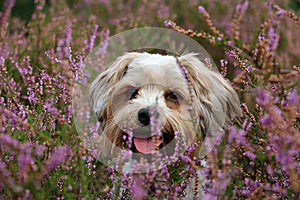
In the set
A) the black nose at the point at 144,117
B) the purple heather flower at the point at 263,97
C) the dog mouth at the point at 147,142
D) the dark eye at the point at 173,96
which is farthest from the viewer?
the dark eye at the point at 173,96

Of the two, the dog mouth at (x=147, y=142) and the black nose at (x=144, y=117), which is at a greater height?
the black nose at (x=144, y=117)

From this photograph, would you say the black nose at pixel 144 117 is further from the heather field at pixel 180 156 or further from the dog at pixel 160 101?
the heather field at pixel 180 156

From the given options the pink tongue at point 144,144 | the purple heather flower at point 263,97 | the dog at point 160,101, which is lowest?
the pink tongue at point 144,144

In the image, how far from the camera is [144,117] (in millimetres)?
2820

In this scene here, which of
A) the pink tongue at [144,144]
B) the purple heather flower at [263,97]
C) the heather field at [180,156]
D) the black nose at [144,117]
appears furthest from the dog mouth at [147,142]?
the purple heather flower at [263,97]

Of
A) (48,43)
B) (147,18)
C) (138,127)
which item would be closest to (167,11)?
(147,18)

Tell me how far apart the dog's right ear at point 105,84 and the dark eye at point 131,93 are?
0.10m

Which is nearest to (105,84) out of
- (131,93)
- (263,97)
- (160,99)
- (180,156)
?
(131,93)

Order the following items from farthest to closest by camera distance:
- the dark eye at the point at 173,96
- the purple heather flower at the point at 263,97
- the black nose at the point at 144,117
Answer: the dark eye at the point at 173,96 → the black nose at the point at 144,117 → the purple heather flower at the point at 263,97

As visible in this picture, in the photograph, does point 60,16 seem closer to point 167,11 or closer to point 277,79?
point 167,11

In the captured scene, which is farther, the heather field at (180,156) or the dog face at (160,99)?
the dog face at (160,99)

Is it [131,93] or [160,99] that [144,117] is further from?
[131,93]

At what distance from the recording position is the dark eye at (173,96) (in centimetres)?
316

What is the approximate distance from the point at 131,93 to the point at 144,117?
46cm
